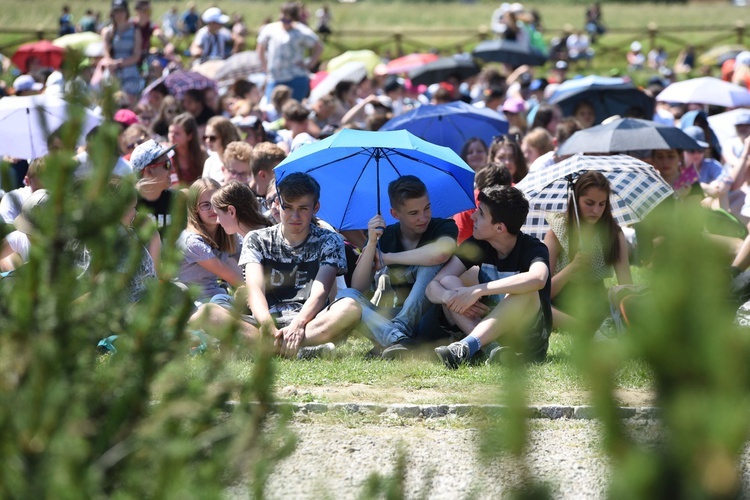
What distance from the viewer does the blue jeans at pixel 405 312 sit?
22.9ft

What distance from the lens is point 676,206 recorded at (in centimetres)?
167

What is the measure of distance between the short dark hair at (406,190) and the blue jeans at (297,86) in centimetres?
870

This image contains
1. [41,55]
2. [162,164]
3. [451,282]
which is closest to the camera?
[451,282]

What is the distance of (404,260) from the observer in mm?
6957

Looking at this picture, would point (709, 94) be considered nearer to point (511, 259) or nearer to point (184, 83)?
point (184, 83)

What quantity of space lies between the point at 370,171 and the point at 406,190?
39.0 inches

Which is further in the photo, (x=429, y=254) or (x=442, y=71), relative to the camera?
(x=442, y=71)

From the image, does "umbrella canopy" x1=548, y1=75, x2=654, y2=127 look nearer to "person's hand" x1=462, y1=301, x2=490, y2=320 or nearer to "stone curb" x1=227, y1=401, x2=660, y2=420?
"person's hand" x1=462, y1=301, x2=490, y2=320

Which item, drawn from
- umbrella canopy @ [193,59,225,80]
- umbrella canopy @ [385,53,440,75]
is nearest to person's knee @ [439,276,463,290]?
umbrella canopy @ [193,59,225,80]

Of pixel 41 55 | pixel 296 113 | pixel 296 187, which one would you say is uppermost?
pixel 296 187

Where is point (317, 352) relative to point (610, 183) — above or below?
below

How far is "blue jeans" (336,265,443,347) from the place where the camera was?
22.9 feet

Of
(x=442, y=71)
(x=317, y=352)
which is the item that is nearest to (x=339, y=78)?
(x=442, y=71)

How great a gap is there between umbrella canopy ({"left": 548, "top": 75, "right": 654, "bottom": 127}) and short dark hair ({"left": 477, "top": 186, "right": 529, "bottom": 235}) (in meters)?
6.52
